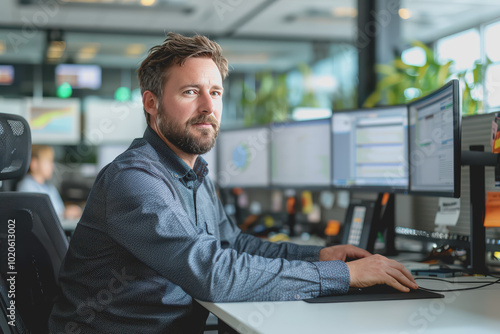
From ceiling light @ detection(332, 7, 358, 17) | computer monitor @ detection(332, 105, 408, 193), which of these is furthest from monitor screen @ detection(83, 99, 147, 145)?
computer monitor @ detection(332, 105, 408, 193)

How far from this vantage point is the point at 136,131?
279 inches

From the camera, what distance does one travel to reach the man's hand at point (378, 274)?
48.8 inches

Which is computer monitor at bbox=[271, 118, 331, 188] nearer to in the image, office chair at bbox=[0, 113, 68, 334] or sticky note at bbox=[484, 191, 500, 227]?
sticky note at bbox=[484, 191, 500, 227]

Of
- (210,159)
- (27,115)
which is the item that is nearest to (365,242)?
(210,159)

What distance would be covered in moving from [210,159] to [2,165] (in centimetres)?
225

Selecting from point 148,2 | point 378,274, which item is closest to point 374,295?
point 378,274

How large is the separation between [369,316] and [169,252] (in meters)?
0.43

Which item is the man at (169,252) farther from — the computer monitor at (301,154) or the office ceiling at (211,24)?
the office ceiling at (211,24)

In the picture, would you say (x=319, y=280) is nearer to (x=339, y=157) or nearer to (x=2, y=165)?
(x=2, y=165)

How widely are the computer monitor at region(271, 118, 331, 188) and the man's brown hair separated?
104 cm

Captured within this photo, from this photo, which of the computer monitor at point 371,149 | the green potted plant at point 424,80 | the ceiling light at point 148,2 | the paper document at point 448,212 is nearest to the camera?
the paper document at point 448,212

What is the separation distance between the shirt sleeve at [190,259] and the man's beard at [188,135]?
26 centimetres

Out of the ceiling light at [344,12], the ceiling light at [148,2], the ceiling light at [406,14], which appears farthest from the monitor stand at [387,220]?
the ceiling light at [406,14]

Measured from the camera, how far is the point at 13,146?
4.54 ft
